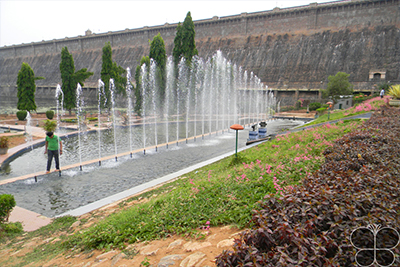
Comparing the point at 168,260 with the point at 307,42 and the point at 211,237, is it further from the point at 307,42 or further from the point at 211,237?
the point at 307,42

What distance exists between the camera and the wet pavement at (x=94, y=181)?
6949 mm

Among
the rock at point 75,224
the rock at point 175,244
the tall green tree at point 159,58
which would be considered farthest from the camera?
the tall green tree at point 159,58

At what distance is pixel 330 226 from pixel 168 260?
188 cm

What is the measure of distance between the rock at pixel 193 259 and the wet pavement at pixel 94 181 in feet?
14.5

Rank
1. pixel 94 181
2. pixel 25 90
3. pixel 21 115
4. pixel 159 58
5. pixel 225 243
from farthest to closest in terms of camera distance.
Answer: pixel 159 58
pixel 25 90
pixel 21 115
pixel 94 181
pixel 225 243

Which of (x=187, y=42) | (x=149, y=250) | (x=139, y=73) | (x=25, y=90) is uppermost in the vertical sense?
(x=187, y=42)

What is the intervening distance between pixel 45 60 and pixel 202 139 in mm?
81377

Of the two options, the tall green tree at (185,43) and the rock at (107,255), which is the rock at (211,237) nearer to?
the rock at (107,255)

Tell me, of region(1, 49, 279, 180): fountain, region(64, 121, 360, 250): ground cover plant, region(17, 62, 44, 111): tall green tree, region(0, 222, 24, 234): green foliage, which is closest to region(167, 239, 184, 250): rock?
region(64, 121, 360, 250): ground cover plant

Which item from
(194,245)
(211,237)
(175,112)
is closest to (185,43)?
(175,112)

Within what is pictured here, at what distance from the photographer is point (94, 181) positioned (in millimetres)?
8617

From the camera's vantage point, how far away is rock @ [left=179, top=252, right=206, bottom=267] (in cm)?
307

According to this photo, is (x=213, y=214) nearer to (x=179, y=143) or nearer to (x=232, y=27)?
(x=179, y=143)

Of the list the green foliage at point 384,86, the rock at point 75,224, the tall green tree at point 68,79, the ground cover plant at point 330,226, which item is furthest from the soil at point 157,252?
the green foliage at point 384,86
